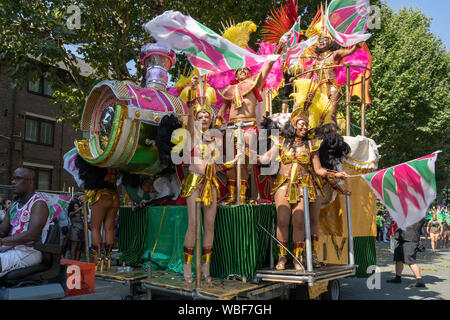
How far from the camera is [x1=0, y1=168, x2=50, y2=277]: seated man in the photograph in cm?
440

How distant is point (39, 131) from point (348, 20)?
59.0 ft

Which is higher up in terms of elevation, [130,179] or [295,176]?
[130,179]

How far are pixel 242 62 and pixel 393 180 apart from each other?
221cm

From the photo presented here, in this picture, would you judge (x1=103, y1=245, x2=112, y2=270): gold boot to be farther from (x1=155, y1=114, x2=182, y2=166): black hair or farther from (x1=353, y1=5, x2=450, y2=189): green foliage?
Answer: (x1=353, y1=5, x2=450, y2=189): green foliage

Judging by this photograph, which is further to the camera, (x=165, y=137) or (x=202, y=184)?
(x=165, y=137)

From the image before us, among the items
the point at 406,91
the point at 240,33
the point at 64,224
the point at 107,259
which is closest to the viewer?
the point at 107,259

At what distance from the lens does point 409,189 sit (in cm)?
426

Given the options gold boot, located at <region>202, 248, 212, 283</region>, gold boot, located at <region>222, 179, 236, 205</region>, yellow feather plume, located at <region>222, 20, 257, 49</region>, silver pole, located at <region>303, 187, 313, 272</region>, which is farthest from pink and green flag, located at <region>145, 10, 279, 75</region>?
gold boot, located at <region>202, 248, 212, 283</region>

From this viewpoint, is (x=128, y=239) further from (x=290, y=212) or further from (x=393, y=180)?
(x=393, y=180)

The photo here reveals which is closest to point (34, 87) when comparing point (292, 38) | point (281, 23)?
point (281, 23)

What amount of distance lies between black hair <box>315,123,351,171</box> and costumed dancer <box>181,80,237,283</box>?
146cm

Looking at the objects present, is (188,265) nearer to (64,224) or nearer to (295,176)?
(295,176)

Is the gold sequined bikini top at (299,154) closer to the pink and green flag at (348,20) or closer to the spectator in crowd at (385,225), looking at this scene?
the pink and green flag at (348,20)

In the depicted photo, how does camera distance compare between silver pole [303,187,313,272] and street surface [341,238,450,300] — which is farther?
street surface [341,238,450,300]
